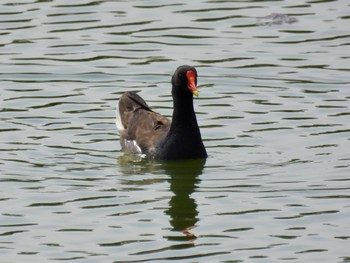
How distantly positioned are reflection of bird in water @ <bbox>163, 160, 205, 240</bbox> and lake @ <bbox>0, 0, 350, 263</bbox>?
0.07ft

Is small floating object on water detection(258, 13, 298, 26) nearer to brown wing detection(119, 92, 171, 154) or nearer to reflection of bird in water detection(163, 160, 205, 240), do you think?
brown wing detection(119, 92, 171, 154)

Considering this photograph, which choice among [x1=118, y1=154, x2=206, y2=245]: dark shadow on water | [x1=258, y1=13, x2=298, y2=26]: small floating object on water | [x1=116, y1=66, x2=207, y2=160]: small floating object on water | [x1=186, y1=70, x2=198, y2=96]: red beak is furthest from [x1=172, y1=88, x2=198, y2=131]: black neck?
[x1=258, y1=13, x2=298, y2=26]: small floating object on water

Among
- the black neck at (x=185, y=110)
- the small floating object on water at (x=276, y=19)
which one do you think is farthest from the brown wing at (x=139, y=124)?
the small floating object on water at (x=276, y=19)

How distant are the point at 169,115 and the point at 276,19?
168 inches

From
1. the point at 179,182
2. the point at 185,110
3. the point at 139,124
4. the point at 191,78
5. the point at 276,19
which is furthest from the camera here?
the point at 276,19

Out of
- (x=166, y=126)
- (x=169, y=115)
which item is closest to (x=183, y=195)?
(x=166, y=126)

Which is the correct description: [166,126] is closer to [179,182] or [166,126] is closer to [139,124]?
[139,124]

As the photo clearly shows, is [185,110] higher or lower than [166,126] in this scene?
higher

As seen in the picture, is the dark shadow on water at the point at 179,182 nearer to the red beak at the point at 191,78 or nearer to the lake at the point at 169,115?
the lake at the point at 169,115

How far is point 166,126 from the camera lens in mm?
16062

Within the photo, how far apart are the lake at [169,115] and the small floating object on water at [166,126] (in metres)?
0.19

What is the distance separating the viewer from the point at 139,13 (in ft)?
68.5

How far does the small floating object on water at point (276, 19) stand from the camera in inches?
806

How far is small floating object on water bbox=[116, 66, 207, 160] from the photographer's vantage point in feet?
49.5
